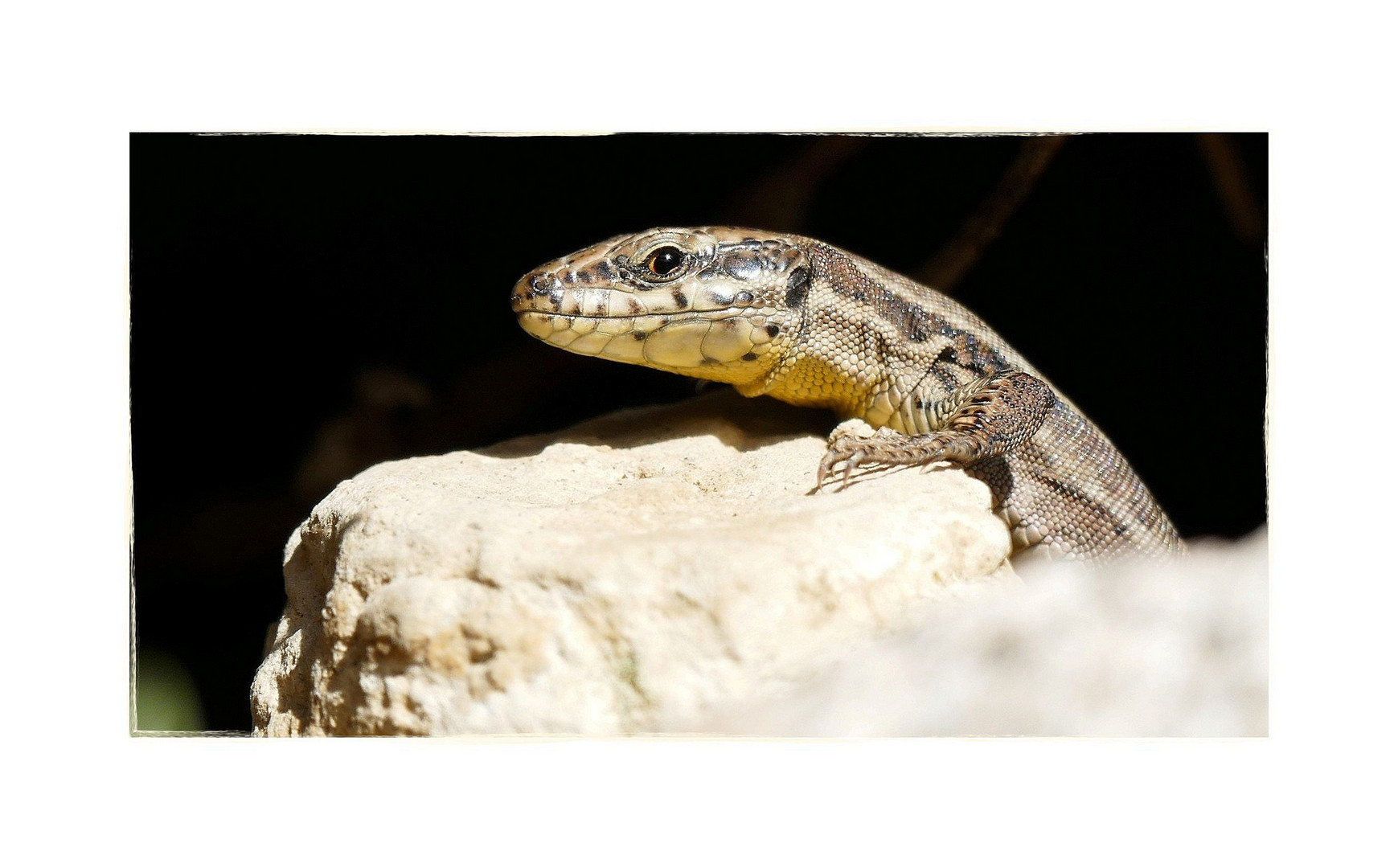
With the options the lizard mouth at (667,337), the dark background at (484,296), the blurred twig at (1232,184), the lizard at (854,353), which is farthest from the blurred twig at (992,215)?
the lizard mouth at (667,337)

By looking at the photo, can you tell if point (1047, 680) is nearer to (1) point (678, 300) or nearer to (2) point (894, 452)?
(2) point (894, 452)

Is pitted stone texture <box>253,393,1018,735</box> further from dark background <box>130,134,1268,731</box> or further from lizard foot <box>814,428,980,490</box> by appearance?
dark background <box>130,134,1268,731</box>

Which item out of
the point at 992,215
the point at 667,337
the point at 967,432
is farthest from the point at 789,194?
the point at 967,432

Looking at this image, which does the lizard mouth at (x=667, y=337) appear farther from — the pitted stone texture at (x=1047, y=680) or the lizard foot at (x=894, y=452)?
the pitted stone texture at (x=1047, y=680)

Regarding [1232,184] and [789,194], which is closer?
[1232,184]

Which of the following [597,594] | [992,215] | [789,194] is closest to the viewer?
[597,594]

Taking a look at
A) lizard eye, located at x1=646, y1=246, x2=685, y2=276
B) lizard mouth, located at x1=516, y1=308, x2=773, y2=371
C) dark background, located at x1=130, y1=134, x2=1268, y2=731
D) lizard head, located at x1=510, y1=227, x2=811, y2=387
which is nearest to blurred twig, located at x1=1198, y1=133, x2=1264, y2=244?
dark background, located at x1=130, y1=134, x2=1268, y2=731

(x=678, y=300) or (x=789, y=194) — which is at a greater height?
(x=789, y=194)

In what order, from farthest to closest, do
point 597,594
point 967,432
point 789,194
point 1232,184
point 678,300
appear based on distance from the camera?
point 789,194, point 678,300, point 967,432, point 1232,184, point 597,594
